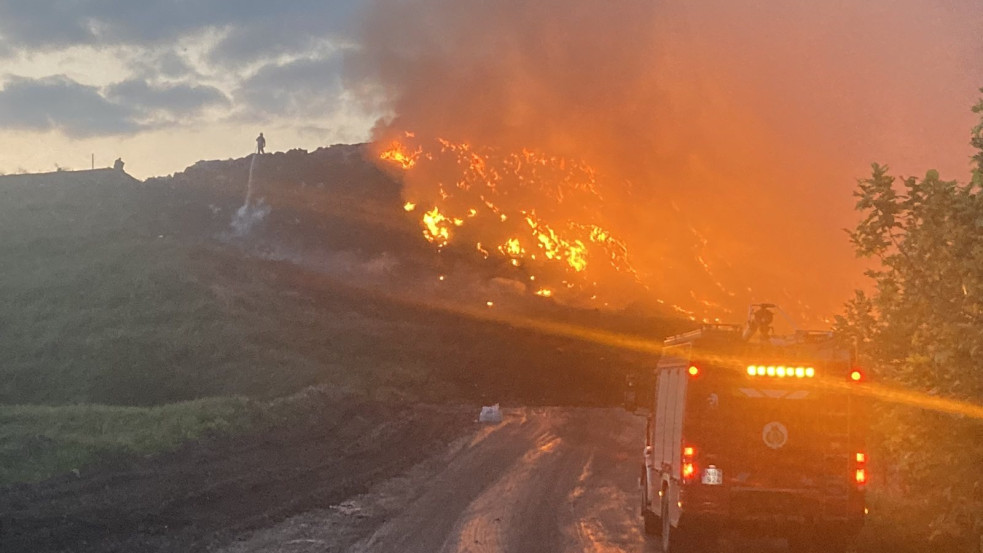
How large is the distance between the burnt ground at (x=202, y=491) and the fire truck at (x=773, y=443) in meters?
8.23

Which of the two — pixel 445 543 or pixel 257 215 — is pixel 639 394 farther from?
pixel 257 215

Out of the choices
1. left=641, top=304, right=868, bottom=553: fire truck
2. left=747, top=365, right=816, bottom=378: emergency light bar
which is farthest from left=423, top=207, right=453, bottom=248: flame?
left=747, top=365, right=816, bottom=378: emergency light bar

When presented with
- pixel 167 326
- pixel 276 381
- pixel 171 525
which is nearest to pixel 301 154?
pixel 167 326

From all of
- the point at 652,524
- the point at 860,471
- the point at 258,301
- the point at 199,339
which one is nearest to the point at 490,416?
the point at 199,339

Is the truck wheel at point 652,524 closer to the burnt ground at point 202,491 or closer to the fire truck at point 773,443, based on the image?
the fire truck at point 773,443

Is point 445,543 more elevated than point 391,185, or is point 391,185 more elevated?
point 391,185

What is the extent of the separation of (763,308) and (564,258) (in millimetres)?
78142

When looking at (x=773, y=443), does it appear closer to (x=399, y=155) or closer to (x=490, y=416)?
(x=490, y=416)

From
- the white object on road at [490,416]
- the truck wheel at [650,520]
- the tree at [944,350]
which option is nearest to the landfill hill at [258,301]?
the white object on road at [490,416]

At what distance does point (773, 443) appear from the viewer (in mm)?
14188

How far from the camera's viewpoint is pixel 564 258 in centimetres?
9350

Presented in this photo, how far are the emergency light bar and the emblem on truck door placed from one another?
2.37 ft

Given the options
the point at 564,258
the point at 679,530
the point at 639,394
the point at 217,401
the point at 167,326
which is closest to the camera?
the point at 679,530

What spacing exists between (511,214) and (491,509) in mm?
74987
